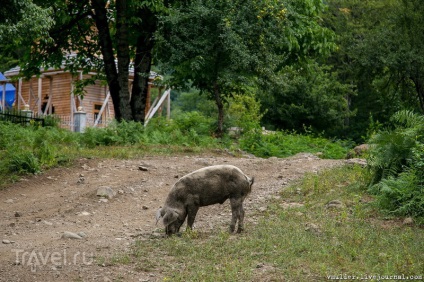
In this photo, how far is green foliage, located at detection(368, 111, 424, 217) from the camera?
1027 centimetres

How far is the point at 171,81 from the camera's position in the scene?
21297 millimetres

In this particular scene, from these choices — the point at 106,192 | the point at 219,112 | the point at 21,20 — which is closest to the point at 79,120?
the point at 219,112

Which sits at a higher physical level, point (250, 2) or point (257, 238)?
point (250, 2)

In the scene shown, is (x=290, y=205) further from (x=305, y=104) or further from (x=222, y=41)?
(x=305, y=104)

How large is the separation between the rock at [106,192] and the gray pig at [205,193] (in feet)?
9.67

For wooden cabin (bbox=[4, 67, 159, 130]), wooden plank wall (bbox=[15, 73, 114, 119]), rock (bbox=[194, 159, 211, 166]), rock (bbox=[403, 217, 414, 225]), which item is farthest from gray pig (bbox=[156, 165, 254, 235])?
wooden plank wall (bbox=[15, 73, 114, 119])

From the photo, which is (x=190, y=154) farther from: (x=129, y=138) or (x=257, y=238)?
(x=257, y=238)

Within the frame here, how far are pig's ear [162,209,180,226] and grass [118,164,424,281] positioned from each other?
0.28 metres

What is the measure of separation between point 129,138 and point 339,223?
374 inches

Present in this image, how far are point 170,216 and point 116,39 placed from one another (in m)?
14.4

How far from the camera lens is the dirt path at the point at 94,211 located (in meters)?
7.83

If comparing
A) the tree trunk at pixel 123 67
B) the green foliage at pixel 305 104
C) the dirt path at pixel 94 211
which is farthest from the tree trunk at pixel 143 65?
the green foliage at pixel 305 104

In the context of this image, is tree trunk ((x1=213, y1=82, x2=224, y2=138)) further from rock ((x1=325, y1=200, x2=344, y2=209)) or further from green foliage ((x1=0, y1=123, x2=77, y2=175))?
rock ((x1=325, y1=200, x2=344, y2=209))

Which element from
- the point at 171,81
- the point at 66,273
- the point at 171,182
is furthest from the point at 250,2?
the point at 66,273
